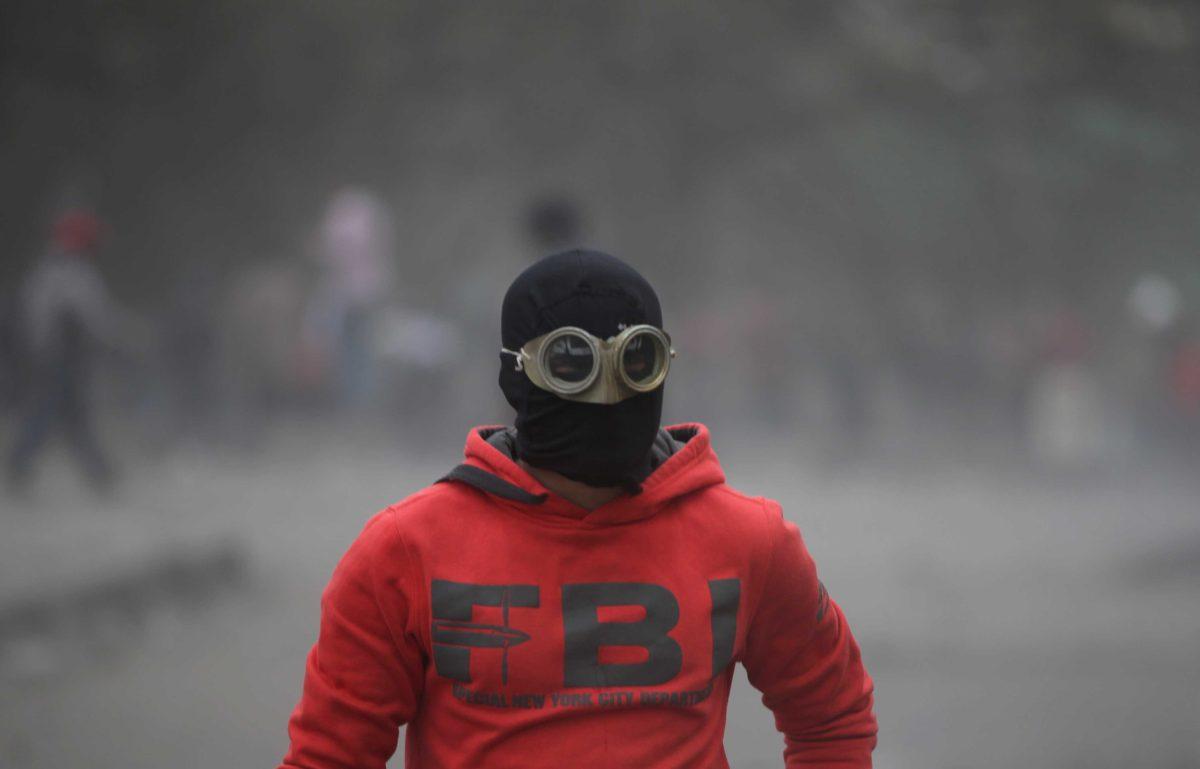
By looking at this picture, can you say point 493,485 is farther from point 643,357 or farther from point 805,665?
point 805,665

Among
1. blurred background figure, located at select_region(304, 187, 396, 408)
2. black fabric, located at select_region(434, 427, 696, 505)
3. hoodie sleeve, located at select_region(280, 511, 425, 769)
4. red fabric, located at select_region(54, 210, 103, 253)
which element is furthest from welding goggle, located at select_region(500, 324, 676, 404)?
red fabric, located at select_region(54, 210, 103, 253)

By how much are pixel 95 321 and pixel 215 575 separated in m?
1.20

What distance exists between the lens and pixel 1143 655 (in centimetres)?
502

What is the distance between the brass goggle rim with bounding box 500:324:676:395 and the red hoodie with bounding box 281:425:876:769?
0.42 ft

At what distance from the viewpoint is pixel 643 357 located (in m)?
1.48

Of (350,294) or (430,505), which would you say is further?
(350,294)

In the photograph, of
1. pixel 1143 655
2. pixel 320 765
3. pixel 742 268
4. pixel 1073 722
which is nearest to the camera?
pixel 320 765

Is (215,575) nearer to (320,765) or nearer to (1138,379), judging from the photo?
(320,765)

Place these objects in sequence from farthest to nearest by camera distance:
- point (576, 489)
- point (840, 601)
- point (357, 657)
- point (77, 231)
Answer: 1. point (840, 601)
2. point (77, 231)
3. point (576, 489)
4. point (357, 657)

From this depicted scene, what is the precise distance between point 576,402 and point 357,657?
16.1 inches

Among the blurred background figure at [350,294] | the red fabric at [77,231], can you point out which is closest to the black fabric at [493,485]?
the blurred background figure at [350,294]

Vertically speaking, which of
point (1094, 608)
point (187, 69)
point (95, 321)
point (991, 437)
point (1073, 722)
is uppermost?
point (187, 69)

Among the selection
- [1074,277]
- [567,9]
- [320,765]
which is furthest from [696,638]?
[1074,277]

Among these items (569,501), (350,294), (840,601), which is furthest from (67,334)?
(569,501)
